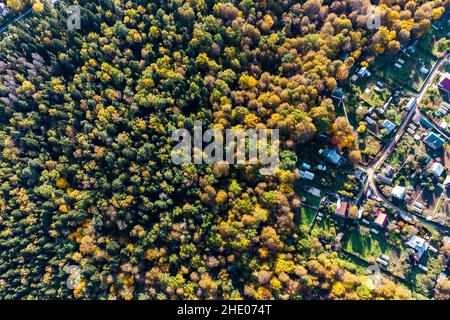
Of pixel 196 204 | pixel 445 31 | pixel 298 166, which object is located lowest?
pixel 196 204

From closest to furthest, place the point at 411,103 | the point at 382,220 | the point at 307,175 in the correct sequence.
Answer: the point at 382,220 < the point at 307,175 < the point at 411,103

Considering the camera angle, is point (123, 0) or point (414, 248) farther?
point (123, 0)

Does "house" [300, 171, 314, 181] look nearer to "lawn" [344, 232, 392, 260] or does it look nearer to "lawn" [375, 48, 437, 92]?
"lawn" [344, 232, 392, 260]

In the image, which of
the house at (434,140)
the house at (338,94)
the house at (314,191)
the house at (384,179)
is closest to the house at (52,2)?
the house at (338,94)

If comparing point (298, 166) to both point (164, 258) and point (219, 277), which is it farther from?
point (164, 258)

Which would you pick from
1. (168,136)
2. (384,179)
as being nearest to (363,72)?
(384,179)

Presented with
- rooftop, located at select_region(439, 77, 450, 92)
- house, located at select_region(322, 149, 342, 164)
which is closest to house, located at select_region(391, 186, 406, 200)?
house, located at select_region(322, 149, 342, 164)

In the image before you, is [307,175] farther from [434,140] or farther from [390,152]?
[434,140]
